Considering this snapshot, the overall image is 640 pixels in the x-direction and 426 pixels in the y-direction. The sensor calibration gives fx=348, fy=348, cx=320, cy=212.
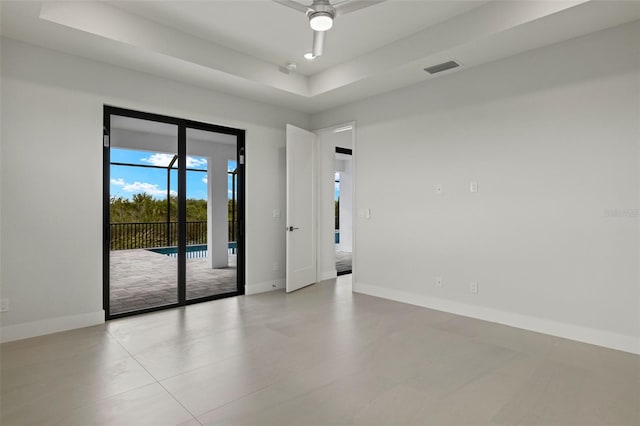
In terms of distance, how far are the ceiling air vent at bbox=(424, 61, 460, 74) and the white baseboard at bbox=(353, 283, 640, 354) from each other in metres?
2.64

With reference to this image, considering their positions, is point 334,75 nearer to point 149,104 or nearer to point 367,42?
point 367,42

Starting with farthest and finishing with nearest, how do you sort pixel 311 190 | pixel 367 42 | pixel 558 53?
pixel 311 190
pixel 367 42
pixel 558 53

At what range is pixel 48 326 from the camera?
11.0 feet

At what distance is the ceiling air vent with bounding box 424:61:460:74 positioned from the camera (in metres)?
3.74

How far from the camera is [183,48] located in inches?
143

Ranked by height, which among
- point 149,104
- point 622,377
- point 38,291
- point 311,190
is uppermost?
point 149,104

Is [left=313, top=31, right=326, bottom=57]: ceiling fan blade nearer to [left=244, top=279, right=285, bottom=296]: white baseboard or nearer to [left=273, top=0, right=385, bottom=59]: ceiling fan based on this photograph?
[left=273, top=0, right=385, bottom=59]: ceiling fan

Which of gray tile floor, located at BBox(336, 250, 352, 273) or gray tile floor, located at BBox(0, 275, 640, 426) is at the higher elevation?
gray tile floor, located at BBox(336, 250, 352, 273)

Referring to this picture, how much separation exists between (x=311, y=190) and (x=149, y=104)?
257 centimetres

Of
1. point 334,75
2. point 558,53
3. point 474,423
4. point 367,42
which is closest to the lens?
point 474,423

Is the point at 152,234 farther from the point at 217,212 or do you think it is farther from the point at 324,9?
the point at 324,9

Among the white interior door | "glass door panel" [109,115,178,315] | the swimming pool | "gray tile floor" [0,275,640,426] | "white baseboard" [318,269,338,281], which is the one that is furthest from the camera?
the swimming pool

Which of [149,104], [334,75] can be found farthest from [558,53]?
[149,104]

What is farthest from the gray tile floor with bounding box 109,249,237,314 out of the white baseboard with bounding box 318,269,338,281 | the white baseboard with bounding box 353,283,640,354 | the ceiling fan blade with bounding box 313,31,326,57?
the ceiling fan blade with bounding box 313,31,326,57
